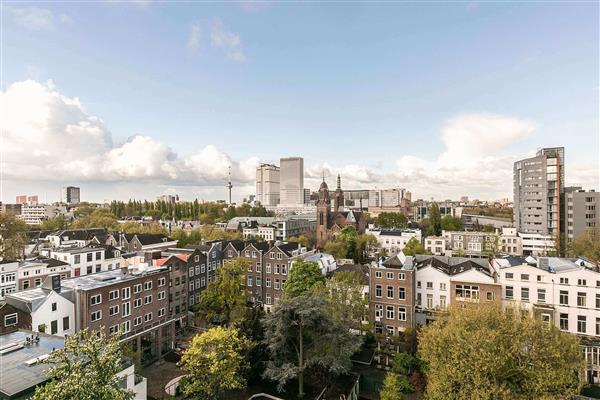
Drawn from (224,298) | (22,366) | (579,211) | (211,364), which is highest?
(579,211)

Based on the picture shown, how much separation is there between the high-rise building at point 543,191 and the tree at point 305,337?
70367 millimetres

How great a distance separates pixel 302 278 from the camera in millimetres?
35938

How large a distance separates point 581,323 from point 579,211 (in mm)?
52600

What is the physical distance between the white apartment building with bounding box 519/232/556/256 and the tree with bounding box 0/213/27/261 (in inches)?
3941

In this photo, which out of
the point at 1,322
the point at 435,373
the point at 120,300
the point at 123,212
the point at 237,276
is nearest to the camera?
the point at 435,373

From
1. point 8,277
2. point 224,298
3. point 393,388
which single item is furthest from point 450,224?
point 8,277

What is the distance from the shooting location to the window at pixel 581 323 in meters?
30.6

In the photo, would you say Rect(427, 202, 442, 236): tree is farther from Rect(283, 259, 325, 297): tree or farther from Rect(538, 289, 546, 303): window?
Rect(283, 259, 325, 297): tree

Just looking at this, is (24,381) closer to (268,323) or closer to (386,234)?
(268,323)

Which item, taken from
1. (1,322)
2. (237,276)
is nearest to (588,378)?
(237,276)

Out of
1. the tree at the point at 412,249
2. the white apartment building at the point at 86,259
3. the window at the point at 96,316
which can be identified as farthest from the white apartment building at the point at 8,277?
the tree at the point at 412,249

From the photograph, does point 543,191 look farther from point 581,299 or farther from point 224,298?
point 224,298

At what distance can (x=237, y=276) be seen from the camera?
123 ft

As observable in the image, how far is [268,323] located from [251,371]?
4.75 m
